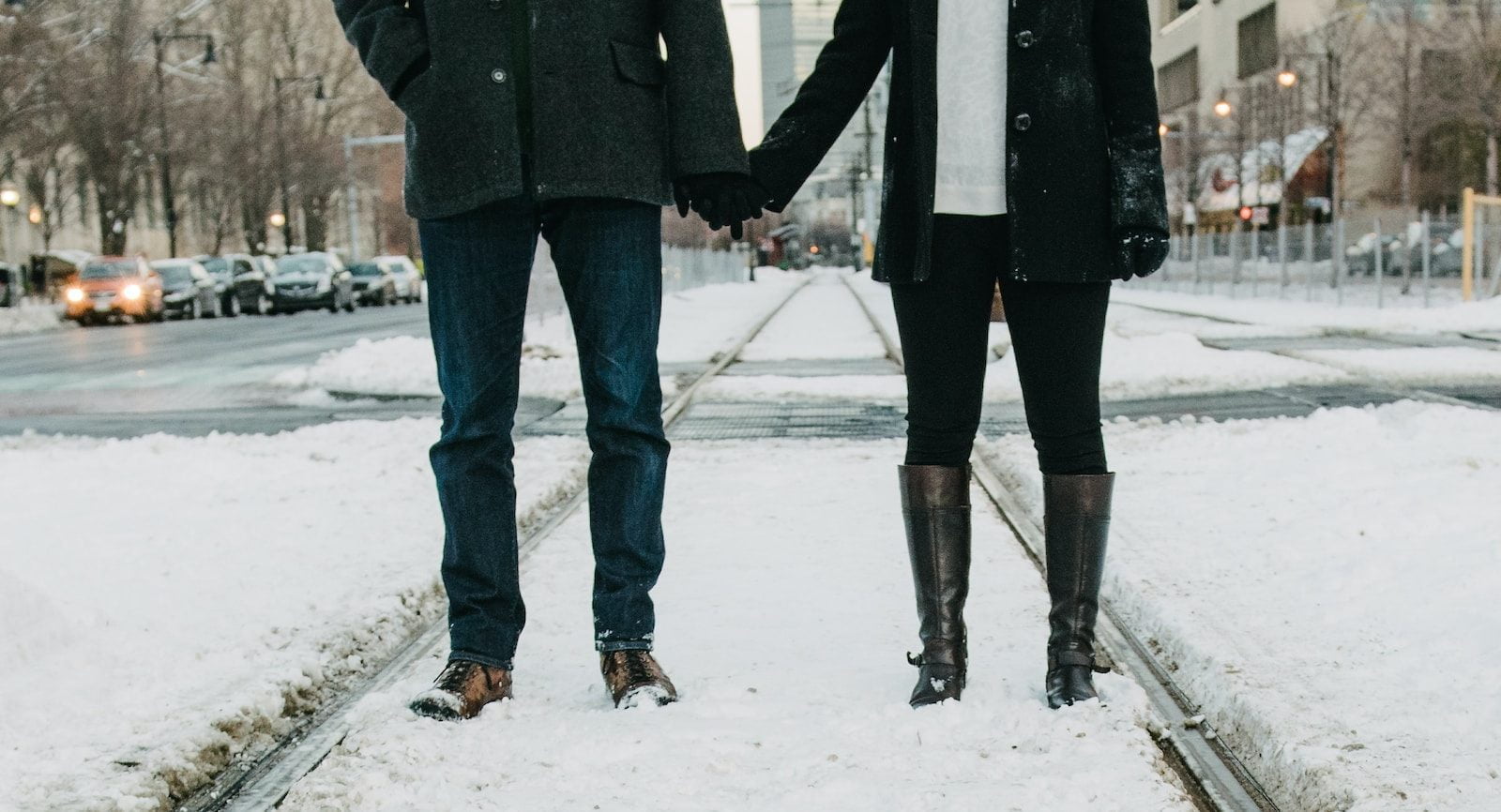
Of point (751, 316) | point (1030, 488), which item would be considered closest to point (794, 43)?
point (751, 316)

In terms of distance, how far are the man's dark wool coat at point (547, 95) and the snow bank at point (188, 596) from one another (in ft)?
3.51

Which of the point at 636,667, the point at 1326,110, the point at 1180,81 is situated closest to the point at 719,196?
the point at 636,667

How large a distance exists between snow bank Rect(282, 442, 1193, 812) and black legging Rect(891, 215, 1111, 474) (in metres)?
0.49

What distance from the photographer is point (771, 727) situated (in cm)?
311

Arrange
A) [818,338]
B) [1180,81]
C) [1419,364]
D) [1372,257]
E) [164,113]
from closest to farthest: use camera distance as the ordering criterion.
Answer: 1. [1419,364]
2. [818,338]
3. [1372,257]
4. [164,113]
5. [1180,81]

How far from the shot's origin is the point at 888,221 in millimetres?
3350

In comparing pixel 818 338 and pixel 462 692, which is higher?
pixel 462 692

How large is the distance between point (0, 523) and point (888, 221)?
353 centimetres

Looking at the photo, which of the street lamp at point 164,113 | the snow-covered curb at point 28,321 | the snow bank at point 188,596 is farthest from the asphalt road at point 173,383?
the street lamp at point 164,113

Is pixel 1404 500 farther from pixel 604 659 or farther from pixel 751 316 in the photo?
pixel 751 316

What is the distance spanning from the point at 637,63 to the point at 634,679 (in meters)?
1.18

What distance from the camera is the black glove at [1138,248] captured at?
3.19 metres

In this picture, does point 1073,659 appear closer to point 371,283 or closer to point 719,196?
point 719,196

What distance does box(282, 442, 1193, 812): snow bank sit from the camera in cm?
273
